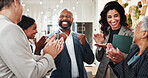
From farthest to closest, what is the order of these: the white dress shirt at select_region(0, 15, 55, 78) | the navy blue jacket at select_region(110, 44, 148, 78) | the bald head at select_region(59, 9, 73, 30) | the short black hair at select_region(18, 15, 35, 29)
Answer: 1. the bald head at select_region(59, 9, 73, 30)
2. the short black hair at select_region(18, 15, 35, 29)
3. the navy blue jacket at select_region(110, 44, 148, 78)
4. the white dress shirt at select_region(0, 15, 55, 78)

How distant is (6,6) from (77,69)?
4.19 feet

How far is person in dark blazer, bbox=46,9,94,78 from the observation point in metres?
1.99

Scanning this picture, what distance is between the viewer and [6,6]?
1.07m

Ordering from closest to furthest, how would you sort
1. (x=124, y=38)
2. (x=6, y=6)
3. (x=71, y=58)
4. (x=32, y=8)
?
1. (x=6, y=6)
2. (x=124, y=38)
3. (x=71, y=58)
4. (x=32, y=8)

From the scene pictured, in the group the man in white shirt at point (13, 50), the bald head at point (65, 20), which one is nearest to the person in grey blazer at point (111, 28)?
the bald head at point (65, 20)

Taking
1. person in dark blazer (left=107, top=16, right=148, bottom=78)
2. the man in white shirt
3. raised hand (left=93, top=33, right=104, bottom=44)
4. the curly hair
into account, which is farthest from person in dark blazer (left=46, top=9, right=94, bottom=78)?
the man in white shirt

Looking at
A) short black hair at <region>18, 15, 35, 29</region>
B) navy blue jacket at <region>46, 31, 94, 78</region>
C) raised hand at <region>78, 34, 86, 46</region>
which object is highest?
short black hair at <region>18, 15, 35, 29</region>

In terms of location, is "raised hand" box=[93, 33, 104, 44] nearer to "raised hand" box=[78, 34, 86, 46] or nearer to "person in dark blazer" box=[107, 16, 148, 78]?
"raised hand" box=[78, 34, 86, 46]

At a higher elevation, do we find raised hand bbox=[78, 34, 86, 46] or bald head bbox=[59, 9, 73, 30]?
bald head bbox=[59, 9, 73, 30]

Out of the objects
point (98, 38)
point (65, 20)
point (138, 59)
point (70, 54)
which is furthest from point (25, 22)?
point (138, 59)

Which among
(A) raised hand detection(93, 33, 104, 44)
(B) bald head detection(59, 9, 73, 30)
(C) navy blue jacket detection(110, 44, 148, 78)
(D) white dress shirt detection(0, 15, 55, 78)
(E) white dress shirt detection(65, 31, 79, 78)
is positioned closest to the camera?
(D) white dress shirt detection(0, 15, 55, 78)

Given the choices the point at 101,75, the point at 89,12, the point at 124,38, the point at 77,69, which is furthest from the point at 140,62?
the point at 89,12

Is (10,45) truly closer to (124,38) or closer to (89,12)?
(124,38)

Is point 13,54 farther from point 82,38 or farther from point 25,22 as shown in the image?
point 82,38
